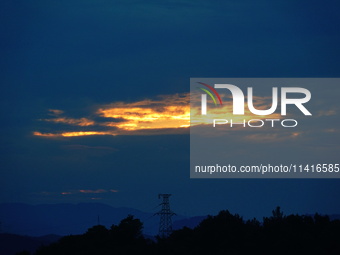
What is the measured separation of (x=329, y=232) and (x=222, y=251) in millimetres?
7769

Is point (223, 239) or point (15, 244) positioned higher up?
point (15, 244)

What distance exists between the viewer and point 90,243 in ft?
194

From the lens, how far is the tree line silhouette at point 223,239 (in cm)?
5116

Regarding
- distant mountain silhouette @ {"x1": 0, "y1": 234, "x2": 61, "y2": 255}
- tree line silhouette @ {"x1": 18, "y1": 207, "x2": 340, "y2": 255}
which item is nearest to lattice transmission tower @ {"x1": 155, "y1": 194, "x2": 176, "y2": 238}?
tree line silhouette @ {"x1": 18, "y1": 207, "x2": 340, "y2": 255}

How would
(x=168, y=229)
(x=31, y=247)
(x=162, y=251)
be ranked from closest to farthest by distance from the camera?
(x=162, y=251)
(x=168, y=229)
(x=31, y=247)

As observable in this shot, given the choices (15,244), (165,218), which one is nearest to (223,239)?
(165,218)

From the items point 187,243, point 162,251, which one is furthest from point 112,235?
point 162,251

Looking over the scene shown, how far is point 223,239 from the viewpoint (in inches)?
2235

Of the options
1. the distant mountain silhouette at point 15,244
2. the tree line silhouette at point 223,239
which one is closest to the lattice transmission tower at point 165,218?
the tree line silhouette at point 223,239

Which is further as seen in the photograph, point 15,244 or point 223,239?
point 15,244

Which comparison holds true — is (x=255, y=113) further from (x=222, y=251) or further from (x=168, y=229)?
(x=168, y=229)

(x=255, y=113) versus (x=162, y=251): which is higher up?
(x=255, y=113)

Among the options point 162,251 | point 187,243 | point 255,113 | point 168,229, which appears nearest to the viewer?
point 162,251

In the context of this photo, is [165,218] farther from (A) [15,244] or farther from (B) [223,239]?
(A) [15,244]
